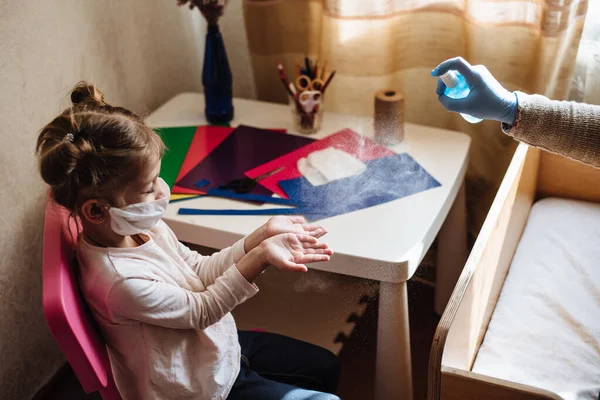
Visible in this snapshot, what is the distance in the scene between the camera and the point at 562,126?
113 centimetres

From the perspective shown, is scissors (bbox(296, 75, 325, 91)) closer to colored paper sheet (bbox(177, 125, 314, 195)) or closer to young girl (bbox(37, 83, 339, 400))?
colored paper sheet (bbox(177, 125, 314, 195))

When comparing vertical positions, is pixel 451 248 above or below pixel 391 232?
below

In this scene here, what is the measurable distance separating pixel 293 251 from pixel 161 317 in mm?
243

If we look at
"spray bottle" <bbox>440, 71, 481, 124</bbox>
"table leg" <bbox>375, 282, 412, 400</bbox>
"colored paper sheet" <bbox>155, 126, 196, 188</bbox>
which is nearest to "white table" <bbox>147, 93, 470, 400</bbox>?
"table leg" <bbox>375, 282, 412, 400</bbox>

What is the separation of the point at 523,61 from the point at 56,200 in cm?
116

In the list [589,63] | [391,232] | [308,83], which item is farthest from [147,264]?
[589,63]

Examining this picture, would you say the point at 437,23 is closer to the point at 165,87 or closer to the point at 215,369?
the point at 165,87

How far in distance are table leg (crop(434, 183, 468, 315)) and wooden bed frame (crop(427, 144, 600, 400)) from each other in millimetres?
184

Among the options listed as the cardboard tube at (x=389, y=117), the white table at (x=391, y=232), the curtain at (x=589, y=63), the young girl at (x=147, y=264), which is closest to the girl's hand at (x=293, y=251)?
the young girl at (x=147, y=264)

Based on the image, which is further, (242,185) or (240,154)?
(240,154)

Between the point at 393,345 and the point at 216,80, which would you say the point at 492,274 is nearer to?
the point at 393,345

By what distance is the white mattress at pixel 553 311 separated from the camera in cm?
109

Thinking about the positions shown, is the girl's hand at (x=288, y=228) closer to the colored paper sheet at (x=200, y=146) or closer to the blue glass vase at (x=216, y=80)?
the colored paper sheet at (x=200, y=146)

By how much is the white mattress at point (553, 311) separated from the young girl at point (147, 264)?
1.12ft
